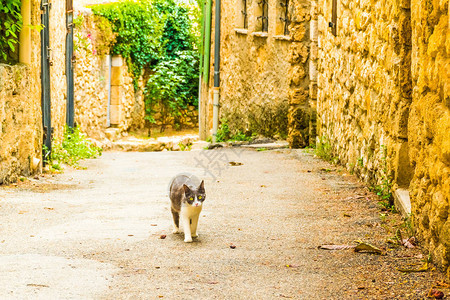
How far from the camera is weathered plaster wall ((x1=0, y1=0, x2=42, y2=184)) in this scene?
245 inches

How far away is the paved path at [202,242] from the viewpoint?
311cm

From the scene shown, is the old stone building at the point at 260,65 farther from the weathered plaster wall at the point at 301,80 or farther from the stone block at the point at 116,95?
the stone block at the point at 116,95

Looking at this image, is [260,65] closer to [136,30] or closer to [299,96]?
[299,96]

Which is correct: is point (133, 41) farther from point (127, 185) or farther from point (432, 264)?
point (432, 264)

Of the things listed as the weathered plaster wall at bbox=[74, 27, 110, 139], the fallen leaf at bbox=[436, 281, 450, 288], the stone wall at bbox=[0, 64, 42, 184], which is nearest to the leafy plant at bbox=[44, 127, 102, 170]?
the stone wall at bbox=[0, 64, 42, 184]

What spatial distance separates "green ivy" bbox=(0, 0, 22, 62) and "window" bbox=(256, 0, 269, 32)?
5.85 m

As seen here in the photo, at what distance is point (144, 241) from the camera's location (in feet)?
13.5

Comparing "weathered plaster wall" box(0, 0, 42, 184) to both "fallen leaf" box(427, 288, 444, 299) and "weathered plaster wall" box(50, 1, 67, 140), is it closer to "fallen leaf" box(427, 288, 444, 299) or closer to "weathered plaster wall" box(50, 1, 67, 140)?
"weathered plaster wall" box(50, 1, 67, 140)

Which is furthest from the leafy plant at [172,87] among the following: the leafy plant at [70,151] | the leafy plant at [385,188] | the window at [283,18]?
the leafy plant at [385,188]

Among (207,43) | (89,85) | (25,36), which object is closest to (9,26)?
(25,36)

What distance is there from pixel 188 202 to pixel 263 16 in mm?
8299

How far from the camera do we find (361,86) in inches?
238

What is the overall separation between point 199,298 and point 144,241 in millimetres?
1224

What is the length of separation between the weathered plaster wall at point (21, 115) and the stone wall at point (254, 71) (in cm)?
432
